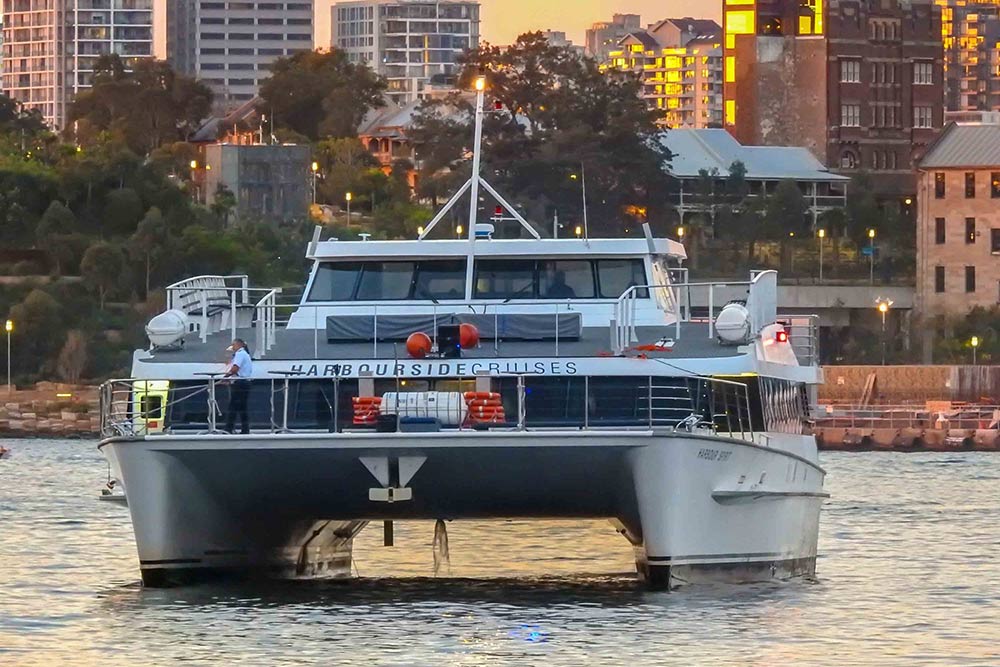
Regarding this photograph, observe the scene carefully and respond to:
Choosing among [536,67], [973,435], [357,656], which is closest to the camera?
[357,656]

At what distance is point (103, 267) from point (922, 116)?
80.7 meters

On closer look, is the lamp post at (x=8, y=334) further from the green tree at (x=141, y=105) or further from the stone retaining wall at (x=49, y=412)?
the green tree at (x=141, y=105)

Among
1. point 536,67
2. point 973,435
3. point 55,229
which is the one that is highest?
point 536,67

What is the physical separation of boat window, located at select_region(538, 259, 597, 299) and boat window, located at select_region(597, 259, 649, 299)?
0.14 m

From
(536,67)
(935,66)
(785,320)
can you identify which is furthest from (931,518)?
(935,66)

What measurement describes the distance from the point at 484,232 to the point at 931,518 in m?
19.0

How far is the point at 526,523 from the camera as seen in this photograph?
4472 cm

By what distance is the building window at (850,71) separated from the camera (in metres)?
171

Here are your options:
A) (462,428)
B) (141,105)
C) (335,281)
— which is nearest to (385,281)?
(335,281)

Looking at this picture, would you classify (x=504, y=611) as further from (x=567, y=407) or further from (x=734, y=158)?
(x=734, y=158)

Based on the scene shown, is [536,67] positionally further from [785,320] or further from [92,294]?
[785,320]

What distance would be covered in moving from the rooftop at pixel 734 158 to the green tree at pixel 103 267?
46371 mm

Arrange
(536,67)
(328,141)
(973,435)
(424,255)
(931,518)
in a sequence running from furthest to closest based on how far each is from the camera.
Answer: (328,141) → (536,67) → (973,435) → (931,518) → (424,255)

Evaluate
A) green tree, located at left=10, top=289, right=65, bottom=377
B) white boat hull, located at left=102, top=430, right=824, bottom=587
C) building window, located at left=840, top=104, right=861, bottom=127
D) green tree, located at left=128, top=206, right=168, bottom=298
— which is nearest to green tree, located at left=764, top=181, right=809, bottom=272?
building window, located at left=840, top=104, right=861, bottom=127
